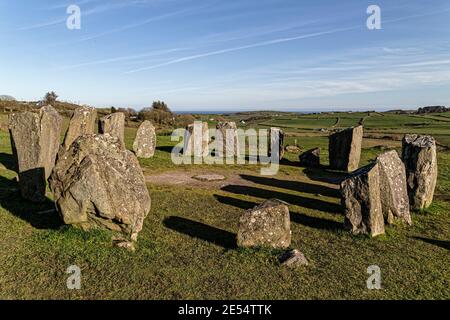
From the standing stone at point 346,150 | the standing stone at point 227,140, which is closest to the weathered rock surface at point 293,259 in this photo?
the standing stone at point 346,150

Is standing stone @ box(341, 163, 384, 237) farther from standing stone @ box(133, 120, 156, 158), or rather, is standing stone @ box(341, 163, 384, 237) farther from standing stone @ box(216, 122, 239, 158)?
standing stone @ box(216, 122, 239, 158)

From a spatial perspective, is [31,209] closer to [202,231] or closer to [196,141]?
[202,231]

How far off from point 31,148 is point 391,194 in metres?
14.0

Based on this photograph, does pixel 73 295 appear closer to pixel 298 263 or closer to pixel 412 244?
pixel 298 263

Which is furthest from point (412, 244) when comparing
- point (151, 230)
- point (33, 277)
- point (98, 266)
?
point (33, 277)

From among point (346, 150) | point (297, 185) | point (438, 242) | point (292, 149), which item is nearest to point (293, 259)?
point (438, 242)

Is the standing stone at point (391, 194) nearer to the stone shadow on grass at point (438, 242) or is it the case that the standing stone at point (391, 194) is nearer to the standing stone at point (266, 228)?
the stone shadow on grass at point (438, 242)

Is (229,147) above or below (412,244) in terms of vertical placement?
above

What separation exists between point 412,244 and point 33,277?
10920 millimetres

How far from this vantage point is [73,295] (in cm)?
825

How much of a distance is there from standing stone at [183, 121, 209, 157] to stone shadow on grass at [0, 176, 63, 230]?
13.5 metres

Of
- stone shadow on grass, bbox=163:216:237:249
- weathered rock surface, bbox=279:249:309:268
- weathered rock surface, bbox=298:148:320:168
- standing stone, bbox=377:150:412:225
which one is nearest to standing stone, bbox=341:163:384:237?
standing stone, bbox=377:150:412:225

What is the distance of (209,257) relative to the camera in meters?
10.4
